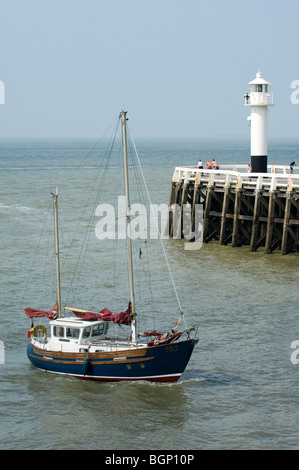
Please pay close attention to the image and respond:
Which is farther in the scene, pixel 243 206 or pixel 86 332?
pixel 243 206

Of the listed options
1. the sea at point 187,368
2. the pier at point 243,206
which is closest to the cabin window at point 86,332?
the sea at point 187,368

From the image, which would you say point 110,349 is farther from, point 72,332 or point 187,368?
point 187,368

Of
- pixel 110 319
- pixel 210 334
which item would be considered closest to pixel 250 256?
pixel 210 334

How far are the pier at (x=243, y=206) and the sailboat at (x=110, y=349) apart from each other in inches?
536

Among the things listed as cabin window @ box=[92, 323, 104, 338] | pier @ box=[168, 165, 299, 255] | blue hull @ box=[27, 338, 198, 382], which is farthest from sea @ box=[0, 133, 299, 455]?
cabin window @ box=[92, 323, 104, 338]

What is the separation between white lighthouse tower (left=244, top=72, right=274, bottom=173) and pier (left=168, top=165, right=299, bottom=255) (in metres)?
1.91

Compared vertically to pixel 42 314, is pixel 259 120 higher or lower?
higher

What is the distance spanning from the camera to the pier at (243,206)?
35531 mm

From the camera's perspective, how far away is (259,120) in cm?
4053

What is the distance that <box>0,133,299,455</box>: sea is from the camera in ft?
61.9

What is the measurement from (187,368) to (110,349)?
7.76 ft

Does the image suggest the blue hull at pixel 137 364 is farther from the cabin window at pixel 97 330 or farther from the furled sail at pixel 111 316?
the furled sail at pixel 111 316

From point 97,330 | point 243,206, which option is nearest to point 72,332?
point 97,330

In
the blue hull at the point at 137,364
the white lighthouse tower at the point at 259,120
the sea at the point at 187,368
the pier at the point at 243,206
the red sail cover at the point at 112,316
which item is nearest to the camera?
the sea at the point at 187,368
